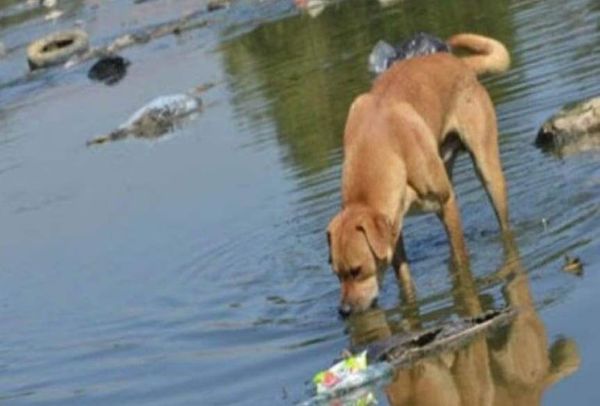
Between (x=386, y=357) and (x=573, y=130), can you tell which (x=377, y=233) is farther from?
(x=573, y=130)

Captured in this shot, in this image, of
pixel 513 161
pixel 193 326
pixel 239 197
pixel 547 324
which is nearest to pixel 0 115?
pixel 239 197

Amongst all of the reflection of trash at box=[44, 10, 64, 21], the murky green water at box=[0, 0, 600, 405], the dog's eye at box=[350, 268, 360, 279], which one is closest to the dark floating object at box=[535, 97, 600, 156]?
the murky green water at box=[0, 0, 600, 405]

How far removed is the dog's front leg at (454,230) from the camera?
34.3 feet

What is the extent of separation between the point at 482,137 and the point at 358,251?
1713mm

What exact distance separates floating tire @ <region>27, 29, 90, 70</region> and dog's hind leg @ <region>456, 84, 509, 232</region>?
64.4ft

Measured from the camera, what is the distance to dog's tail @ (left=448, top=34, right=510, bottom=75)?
11.6 m

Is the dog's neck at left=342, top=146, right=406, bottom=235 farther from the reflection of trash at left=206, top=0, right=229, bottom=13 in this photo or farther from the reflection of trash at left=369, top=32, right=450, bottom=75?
the reflection of trash at left=206, top=0, right=229, bottom=13

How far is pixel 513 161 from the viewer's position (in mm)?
13031

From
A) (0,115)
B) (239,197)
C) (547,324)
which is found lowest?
(0,115)

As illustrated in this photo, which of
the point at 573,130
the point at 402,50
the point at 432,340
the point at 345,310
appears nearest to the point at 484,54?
the point at 573,130

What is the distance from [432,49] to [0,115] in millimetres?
8712

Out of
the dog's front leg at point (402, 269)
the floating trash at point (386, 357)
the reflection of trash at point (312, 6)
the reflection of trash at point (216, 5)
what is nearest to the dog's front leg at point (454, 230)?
the dog's front leg at point (402, 269)

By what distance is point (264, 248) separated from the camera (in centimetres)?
1221

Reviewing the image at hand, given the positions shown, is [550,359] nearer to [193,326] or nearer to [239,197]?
[193,326]
